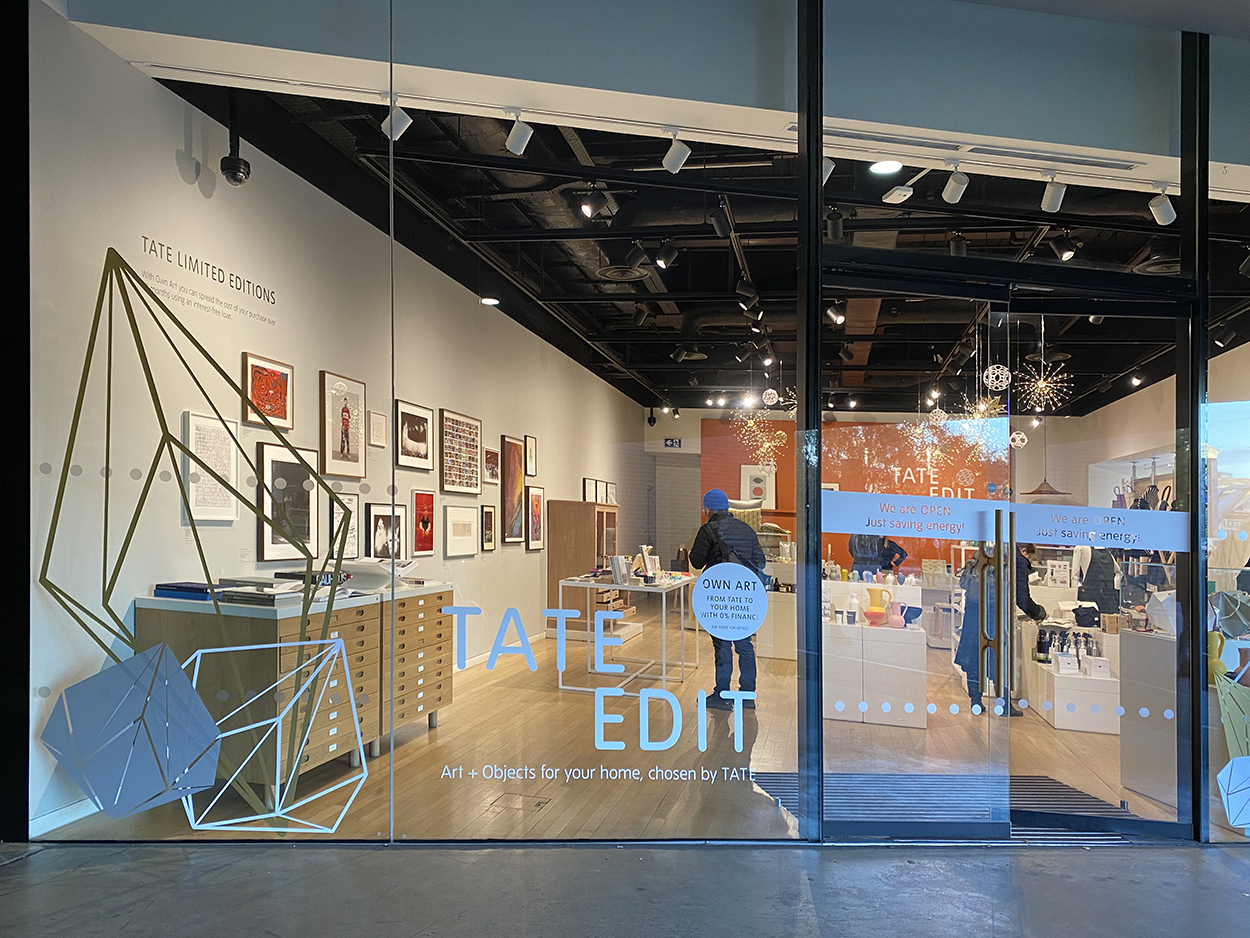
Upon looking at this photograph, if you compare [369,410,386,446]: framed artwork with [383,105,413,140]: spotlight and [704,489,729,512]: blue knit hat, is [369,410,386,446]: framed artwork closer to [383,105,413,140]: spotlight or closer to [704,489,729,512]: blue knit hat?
[383,105,413,140]: spotlight

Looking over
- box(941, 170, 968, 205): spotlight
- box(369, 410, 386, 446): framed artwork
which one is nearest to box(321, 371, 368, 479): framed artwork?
box(369, 410, 386, 446): framed artwork

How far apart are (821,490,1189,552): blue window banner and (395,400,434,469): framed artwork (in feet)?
5.71

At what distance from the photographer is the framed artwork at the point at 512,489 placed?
3646mm

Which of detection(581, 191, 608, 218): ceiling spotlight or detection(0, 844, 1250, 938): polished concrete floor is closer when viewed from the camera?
detection(0, 844, 1250, 938): polished concrete floor

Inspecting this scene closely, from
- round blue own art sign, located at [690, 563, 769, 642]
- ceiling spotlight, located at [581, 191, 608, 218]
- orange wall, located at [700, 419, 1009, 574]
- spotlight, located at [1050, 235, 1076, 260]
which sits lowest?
round blue own art sign, located at [690, 563, 769, 642]

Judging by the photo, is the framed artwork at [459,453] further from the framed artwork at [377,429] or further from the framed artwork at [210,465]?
the framed artwork at [210,465]

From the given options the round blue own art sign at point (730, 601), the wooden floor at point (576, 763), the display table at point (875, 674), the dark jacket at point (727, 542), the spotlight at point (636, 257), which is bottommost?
the wooden floor at point (576, 763)

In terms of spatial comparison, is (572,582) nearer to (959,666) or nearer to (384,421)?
(384,421)

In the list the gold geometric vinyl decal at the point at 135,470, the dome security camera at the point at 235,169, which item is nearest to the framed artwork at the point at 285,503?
the gold geometric vinyl decal at the point at 135,470

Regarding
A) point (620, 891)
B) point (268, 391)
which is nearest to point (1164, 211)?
point (620, 891)

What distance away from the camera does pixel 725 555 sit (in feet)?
12.1

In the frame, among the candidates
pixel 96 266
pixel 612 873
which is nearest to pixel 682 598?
pixel 612 873

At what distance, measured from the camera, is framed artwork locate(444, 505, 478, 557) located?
11.9 feet

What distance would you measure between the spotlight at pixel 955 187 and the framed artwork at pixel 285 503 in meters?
3.09
